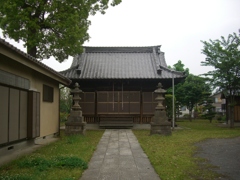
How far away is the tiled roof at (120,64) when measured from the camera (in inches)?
726

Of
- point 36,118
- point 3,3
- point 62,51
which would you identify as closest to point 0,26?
point 3,3

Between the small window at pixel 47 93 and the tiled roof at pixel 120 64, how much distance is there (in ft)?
17.2

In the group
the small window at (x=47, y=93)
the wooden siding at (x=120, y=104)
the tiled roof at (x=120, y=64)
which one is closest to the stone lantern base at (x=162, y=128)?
the wooden siding at (x=120, y=104)

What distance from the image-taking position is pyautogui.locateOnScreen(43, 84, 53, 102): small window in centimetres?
1184

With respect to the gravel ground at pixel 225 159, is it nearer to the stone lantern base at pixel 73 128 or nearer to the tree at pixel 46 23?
the stone lantern base at pixel 73 128

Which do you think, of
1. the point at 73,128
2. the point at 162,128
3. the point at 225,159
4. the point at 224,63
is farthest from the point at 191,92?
the point at 225,159

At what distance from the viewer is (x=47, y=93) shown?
12352mm

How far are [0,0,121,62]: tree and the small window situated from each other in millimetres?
3220

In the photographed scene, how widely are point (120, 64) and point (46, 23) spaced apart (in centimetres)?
760

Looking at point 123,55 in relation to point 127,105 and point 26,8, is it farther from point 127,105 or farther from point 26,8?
point 26,8

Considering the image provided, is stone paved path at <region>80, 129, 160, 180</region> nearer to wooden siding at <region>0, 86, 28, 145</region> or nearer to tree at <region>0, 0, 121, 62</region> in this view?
wooden siding at <region>0, 86, 28, 145</region>

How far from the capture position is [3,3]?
44.4 ft

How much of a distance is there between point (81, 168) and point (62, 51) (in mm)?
11195

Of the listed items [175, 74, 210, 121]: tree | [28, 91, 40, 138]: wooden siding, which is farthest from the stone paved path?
[175, 74, 210, 121]: tree
